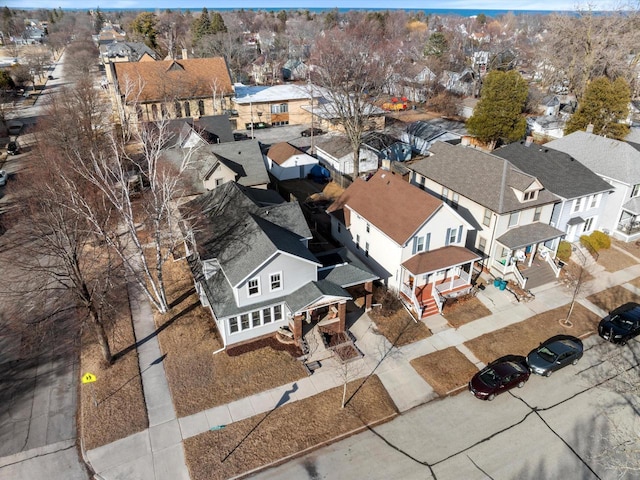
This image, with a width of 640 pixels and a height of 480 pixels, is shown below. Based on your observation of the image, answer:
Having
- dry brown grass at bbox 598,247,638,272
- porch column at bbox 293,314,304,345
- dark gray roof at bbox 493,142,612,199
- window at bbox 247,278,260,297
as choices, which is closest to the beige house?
dark gray roof at bbox 493,142,612,199

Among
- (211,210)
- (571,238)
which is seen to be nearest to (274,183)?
(211,210)

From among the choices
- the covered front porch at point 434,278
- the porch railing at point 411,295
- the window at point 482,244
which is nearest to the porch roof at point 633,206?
the window at point 482,244

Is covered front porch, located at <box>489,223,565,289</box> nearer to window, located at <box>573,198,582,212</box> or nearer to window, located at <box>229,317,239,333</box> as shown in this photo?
window, located at <box>573,198,582,212</box>

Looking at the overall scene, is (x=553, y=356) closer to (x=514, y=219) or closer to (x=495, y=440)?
(x=495, y=440)

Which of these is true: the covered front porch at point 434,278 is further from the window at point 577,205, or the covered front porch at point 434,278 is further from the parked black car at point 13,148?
the parked black car at point 13,148

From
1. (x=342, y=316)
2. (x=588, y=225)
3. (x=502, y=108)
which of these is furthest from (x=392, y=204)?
(x=502, y=108)

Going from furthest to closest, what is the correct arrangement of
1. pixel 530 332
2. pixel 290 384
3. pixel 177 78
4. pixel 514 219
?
pixel 177 78 < pixel 514 219 < pixel 530 332 < pixel 290 384
